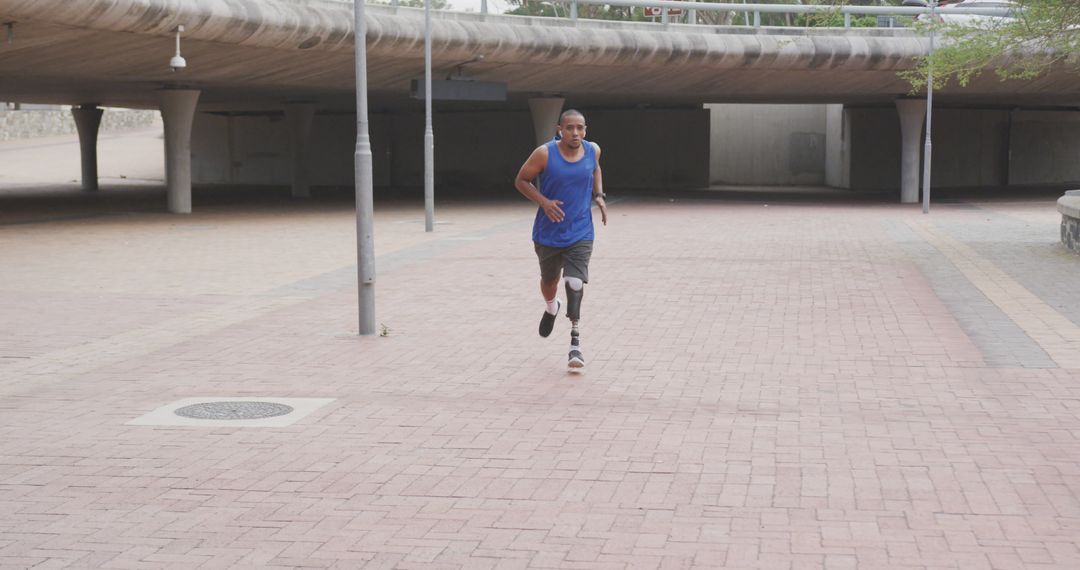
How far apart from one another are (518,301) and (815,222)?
15562 millimetres

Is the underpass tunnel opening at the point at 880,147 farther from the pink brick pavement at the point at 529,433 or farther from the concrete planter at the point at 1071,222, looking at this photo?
the pink brick pavement at the point at 529,433

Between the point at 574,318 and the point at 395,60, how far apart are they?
21.3 meters

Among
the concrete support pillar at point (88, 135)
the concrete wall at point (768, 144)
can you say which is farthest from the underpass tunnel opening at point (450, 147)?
the concrete support pillar at point (88, 135)

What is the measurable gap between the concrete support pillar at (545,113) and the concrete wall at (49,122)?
36617mm

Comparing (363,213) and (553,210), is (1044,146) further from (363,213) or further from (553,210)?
(553,210)

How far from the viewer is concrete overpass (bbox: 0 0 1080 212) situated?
23781 millimetres

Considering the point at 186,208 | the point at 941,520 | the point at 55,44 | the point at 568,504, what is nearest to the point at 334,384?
the point at 568,504

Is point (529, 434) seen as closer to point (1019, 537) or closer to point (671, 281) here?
point (1019, 537)

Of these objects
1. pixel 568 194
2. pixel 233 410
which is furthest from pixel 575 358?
pixel 233 410

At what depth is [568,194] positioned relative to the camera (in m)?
9.79

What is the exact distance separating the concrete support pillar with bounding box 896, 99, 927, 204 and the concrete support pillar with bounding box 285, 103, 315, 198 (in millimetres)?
17458

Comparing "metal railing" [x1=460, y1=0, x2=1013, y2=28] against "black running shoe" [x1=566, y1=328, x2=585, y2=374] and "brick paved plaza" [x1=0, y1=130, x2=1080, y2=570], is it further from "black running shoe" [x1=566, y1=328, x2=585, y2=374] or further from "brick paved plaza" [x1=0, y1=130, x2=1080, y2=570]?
"black running shoe" [x1=566, y1=328, x2=585, y2=374]

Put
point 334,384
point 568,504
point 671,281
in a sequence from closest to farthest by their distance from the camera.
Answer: point 568,504 < point 334,384 < point 671,281

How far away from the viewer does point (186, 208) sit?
103 feet
